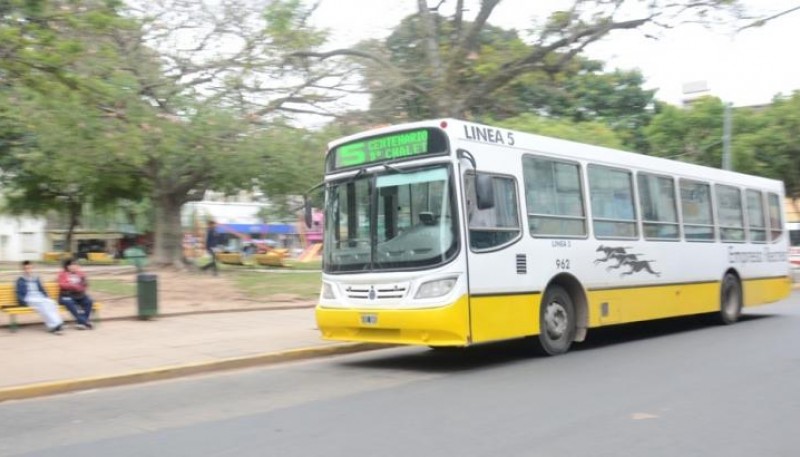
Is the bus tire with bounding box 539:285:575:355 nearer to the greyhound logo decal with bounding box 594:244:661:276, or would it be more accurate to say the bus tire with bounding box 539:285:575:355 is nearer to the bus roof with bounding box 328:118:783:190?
the greyhound logo decal with bounding box 594:244:661:276

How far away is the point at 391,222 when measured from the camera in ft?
31.1

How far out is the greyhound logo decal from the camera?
11.1m

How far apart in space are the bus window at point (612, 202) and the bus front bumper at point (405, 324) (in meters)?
3.39

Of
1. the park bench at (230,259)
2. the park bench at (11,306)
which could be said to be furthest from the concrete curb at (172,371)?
the park bench at (230,259)

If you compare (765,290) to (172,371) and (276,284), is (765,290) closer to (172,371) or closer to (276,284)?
(276,284)

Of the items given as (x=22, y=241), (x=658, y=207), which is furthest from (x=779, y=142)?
(x=22, y=241)

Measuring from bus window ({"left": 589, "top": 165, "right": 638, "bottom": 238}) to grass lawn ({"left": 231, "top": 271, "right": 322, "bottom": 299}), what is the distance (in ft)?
29.4

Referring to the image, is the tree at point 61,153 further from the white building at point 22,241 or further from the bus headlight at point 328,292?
the white building at point 22,241

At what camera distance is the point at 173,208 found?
23.4 m

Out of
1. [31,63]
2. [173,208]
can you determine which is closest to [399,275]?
[31,63]

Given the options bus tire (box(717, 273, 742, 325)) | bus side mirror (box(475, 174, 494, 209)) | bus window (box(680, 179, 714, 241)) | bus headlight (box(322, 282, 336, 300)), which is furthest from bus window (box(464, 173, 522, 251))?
bus tire (box(717, 273, 742, 325))

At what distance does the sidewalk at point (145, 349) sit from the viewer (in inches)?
352

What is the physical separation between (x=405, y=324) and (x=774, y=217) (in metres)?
11.4

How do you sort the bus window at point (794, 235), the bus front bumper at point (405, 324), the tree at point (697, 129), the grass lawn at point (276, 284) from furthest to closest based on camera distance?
the bus window at point (794, 235) < the tree at point (697, 129) < the grass lawn at point (276, 284) < the bus front bumper at point (405, 324)
